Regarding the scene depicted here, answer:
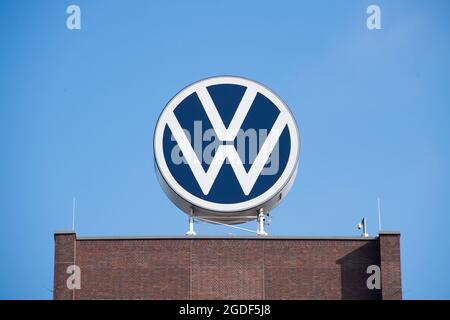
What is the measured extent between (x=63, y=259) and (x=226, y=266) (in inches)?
239

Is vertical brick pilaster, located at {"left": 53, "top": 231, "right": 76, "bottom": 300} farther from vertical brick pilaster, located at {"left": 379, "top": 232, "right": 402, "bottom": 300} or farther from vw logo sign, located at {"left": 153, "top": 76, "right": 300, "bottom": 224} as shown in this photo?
vertical brick pilaster, located at {"left": 379, "top": 232, "right": 402, "bottom": 300}

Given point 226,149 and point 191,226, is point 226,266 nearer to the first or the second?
point 191,226

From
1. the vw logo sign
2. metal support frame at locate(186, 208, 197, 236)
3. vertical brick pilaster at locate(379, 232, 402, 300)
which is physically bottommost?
vertical brick pilaster at locate(379, 232, 402, 300)

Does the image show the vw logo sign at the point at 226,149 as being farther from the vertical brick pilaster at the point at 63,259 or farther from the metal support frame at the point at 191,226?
the vertical brick pilaster at the point at 63,259

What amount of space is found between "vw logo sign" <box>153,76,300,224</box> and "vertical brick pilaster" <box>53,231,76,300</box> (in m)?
4.09

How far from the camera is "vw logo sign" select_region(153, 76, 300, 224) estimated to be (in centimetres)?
4299

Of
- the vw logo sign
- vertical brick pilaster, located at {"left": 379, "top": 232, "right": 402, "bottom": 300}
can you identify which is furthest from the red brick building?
the vw logo sign

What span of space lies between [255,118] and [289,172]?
2.58m

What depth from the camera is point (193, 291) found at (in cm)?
4225

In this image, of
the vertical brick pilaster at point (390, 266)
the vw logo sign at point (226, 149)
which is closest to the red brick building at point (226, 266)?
the vertical brick pilaster at point (390, 266)

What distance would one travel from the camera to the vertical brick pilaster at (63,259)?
42.0 m

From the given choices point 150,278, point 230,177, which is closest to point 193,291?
point 150,278

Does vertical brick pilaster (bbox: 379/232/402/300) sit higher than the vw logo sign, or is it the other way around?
the vw logo sign

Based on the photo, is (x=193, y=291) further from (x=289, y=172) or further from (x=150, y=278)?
(x=289, y=172)
